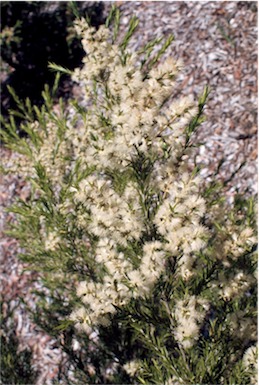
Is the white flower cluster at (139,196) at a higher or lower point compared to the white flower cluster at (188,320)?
higher

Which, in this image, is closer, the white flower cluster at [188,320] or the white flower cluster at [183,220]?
the white flower cluster at [183,220]

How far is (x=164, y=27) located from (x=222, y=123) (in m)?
1.59

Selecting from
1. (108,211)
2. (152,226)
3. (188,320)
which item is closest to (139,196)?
(152,226)

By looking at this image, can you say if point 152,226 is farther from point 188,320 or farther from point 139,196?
point 188,320

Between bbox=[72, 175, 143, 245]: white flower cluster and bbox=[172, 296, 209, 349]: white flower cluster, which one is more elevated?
bbox=[72, 175, 143, 245]: white flower cluster

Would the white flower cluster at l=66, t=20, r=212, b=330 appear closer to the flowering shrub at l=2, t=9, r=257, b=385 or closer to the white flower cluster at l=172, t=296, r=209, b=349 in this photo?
the flowering shrub at l=2, t=9, r=257, b=385

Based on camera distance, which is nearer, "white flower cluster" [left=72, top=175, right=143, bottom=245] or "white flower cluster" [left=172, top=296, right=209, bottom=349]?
"white flower cluster" [left=72, top=175, right=143, bottom=245]

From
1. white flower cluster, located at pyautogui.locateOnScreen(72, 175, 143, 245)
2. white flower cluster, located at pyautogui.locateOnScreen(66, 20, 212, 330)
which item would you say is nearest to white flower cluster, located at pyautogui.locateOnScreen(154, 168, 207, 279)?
white flower cluster, located at pyautogui.locateOnScreen(66, 20, 212, 330)

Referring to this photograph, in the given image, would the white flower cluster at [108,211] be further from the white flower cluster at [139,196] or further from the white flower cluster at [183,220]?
the white flower cluster at [183,220]

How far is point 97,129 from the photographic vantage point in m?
2.50

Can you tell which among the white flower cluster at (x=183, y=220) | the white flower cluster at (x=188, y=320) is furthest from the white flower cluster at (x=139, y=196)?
the white flower cluster at (x=188, y=320)

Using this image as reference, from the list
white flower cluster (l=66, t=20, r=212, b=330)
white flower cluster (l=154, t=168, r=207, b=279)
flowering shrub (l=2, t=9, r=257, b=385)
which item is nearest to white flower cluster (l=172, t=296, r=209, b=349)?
flowering shrub (l=2, t=9, r=257, b=385)

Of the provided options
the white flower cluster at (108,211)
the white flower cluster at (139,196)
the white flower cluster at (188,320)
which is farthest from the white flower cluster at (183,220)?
the white flower cluster at (188,320)

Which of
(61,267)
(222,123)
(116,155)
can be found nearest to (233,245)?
(116,155)
